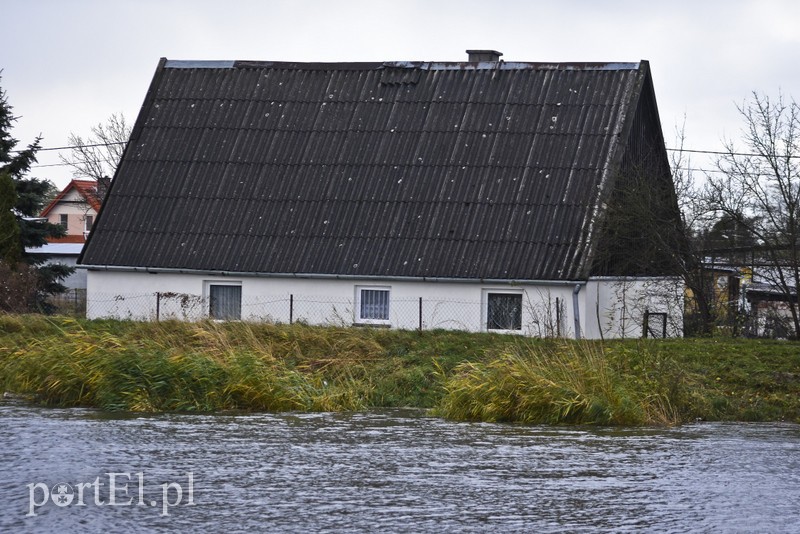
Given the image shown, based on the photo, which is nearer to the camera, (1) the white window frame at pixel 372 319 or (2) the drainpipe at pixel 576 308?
Answer: (2) the drainpipe at pixel 576 308

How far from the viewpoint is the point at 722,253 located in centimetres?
2588

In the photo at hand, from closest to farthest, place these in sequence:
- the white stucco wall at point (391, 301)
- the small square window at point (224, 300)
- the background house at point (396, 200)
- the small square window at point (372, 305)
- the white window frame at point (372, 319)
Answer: the white stucco wall at point (391, 301) < the background house at point (396, 200) < the white window frame at point (372, 319) < the small square window at point (372, 305) < the small square window at point (224, 300)

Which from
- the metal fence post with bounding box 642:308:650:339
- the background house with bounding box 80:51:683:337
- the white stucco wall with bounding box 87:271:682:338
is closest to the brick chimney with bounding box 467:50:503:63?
the background house with bounding box 80:51:683:337

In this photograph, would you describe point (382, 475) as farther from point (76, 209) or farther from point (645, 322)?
point (76, 209)

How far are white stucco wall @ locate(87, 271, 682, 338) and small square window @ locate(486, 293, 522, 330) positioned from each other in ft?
0.41


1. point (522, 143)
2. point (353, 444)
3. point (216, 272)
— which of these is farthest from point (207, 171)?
point (353, 444)

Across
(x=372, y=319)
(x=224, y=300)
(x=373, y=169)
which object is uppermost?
(x=373, y=169)

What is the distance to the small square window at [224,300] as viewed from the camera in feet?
91.6

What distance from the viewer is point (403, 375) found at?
798 inches

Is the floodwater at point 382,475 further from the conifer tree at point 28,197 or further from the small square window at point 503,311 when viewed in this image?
the conifer tree at point 28,197

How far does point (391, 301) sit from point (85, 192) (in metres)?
48.4

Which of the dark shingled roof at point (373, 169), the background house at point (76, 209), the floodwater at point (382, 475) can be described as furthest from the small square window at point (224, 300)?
the background house at point (76, 209)

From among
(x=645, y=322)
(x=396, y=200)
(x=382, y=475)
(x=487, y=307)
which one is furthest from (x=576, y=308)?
(x=382, y=475)

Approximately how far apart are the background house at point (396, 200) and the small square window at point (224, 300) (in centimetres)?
4
